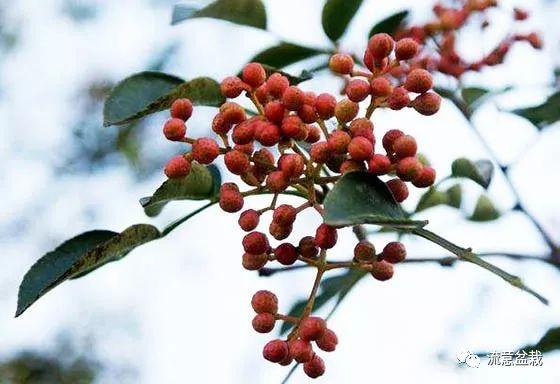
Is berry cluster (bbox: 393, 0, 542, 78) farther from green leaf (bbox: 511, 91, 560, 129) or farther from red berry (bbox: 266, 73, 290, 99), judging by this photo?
red berry (bbox: 266, 73, 290, 99)

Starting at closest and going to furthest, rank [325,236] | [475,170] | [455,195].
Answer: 1. [325,236]
2. [475,170]
3. [455,195]

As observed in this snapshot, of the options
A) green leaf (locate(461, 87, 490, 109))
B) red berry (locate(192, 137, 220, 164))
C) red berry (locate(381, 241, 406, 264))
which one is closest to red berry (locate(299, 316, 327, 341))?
red berry (locate(381, 241, 406, 264))

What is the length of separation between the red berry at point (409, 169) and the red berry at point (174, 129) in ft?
0.88

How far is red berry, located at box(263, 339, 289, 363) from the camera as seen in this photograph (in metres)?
0.98

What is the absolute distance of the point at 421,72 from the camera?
98 centimetres

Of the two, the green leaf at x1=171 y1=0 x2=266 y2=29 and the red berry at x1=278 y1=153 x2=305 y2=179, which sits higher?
the red berry at x1=278 y1=153 x2=305 y2=179

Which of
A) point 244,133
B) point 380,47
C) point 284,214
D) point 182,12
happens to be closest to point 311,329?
point 284,214

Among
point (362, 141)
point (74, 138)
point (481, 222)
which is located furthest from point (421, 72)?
point (74, 138)

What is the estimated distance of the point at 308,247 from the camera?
100cm

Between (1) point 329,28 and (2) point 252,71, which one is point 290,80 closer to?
(2) point 252,71

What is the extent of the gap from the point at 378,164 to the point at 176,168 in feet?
0.80

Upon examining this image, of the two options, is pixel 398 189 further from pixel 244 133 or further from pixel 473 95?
pixel 473 95

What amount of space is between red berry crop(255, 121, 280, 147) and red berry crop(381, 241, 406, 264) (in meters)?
0.19

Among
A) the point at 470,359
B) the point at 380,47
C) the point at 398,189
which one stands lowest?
the point at 470,359
